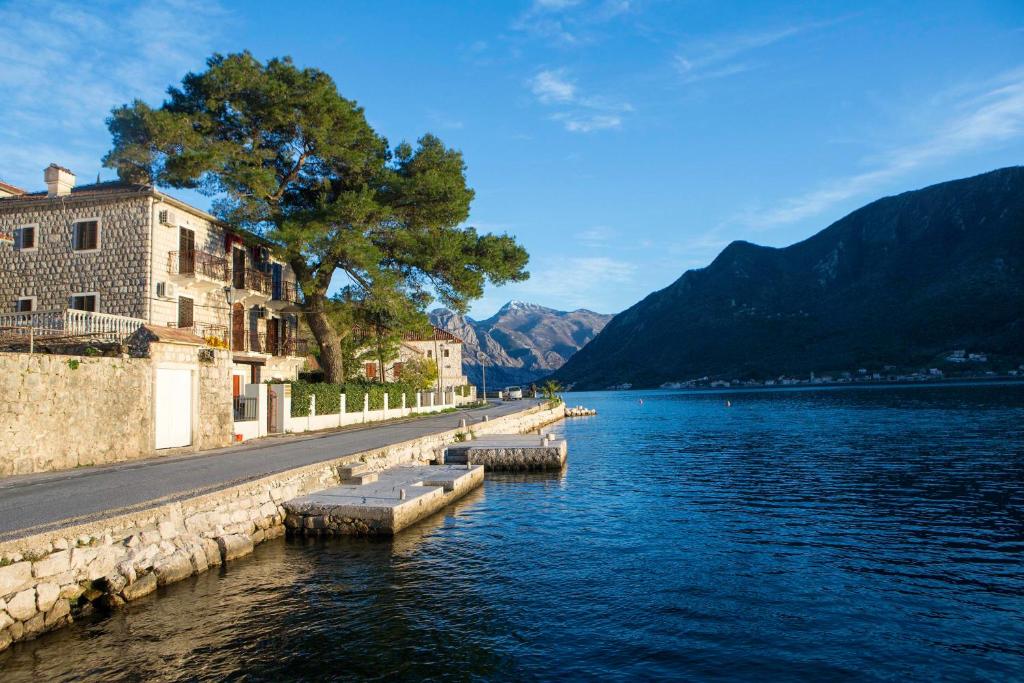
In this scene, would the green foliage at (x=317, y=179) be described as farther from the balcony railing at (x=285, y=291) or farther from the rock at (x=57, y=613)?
the rock at (x=57, y=613)

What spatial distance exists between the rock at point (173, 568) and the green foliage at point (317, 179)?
2133 cm

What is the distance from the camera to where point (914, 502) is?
18.2m

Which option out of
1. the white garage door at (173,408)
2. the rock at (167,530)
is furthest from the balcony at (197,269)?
the rock at (167,530)

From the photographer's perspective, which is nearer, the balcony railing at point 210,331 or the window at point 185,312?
the balcony railing at point 210,331

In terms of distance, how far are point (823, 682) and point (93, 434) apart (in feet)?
62.7

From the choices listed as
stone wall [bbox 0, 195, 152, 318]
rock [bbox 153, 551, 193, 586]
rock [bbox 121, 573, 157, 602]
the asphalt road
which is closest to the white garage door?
the asphalt road

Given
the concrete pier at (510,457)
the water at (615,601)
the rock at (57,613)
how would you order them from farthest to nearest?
1. the concrete pier at (510,457)
2. the rock at (57,613)
3. the water at (615,601)

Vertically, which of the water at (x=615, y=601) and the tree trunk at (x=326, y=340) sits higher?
the tree trunk at (x=326, y=340)

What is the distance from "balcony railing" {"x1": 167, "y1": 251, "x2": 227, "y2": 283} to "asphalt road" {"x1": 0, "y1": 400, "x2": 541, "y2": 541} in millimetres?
10690

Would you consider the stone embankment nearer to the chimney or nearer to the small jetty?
the chimney

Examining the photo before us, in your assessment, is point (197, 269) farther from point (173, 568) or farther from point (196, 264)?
point (173, 568)

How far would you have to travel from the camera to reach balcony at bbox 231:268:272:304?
3453 centimetres

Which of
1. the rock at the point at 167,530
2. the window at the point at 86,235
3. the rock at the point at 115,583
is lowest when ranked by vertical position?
the rock at the point at 115,583

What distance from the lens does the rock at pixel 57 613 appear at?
908 centimetres
